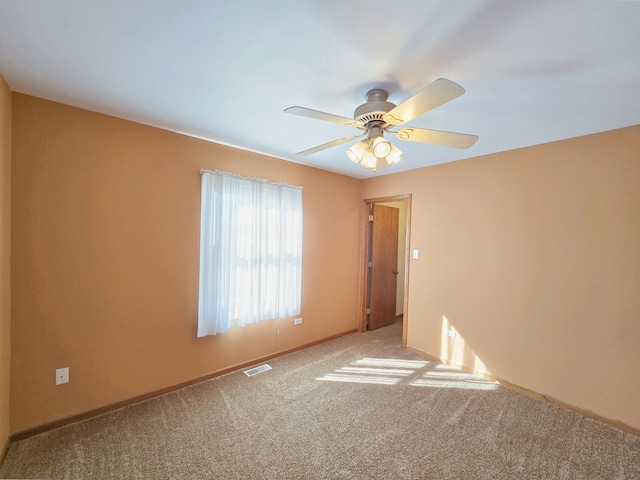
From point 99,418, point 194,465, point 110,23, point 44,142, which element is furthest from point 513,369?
point 44,142

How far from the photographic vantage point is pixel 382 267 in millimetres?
4590

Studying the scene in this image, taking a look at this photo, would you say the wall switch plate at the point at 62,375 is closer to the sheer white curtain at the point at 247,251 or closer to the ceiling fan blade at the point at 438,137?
the sheer white curtain at the point at 247,251

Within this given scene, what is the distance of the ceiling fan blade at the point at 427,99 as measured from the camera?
1157 millimetres

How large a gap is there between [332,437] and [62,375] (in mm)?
2111

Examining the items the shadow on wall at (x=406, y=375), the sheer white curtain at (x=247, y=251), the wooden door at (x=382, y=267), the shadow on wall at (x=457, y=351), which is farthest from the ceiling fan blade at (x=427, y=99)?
the wooden door at (x=382, y=267)

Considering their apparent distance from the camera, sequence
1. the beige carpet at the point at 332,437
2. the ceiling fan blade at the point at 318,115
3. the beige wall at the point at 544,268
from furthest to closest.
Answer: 1. the beige wall at the point at 544,268
2. the beige carpet at the point at 332,437
3. the ceiling fan blade at the point at 318,115

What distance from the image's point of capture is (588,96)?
5.80 feet

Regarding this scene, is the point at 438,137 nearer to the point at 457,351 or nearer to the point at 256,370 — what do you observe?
the point at 457,351

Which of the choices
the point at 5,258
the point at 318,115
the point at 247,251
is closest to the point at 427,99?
the point at 318,115

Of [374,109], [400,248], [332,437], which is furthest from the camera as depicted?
[400,248]

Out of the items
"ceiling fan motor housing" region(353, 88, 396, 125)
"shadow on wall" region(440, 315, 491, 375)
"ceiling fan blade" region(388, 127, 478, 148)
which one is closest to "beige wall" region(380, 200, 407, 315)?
"shadow on wall" region(440, 315, 491, 375)

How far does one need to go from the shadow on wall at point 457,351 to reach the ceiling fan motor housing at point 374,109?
106 inches

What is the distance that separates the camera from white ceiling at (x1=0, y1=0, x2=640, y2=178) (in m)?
1.16

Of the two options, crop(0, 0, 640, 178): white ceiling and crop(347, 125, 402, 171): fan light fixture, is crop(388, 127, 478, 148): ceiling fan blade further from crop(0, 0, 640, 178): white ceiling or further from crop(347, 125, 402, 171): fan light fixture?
crop(0, 0, 640, 178): white ceiling
